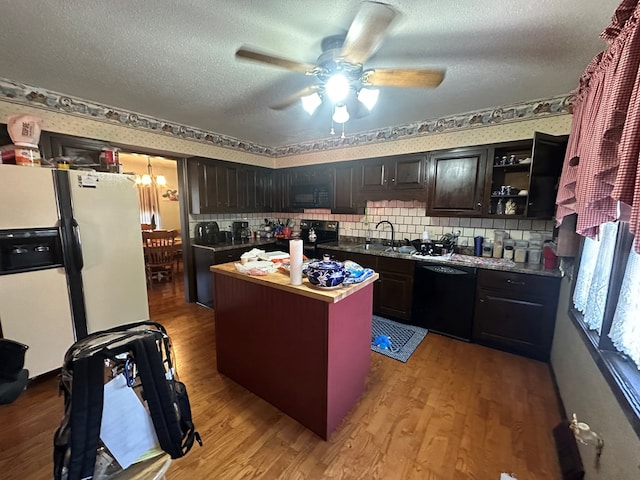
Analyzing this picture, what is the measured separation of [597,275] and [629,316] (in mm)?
480

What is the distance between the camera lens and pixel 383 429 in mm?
1707

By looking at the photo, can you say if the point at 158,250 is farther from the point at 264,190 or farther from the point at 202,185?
the point at 264,190

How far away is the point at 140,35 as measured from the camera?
1.62m

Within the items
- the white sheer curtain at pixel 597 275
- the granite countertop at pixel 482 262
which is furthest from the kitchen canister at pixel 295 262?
the granite countertop at pixel 482 262

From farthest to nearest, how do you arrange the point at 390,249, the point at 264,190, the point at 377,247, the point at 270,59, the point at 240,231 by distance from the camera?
the point at 264,190, the point at 240,231, the point at 377,247, the point at 390,249, the point at 270,59

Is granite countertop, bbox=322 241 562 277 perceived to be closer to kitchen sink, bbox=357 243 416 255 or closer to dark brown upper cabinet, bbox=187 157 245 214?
kitchen sink, bbox=357 243 416 255

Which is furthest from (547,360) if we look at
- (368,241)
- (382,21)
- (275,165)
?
(275,165)

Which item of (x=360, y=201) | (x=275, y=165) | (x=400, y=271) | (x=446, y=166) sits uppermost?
(x=275, y=165)

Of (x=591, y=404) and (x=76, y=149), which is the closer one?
(x=591, y=404)

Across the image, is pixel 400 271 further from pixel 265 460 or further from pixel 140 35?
pixel 140 35

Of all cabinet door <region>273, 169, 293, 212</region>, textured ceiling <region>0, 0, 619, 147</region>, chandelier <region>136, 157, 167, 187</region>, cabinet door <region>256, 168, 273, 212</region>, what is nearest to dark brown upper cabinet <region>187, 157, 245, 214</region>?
cabinet door <region>256, 168, 273, 212</region>

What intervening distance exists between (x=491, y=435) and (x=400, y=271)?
5.46 ft

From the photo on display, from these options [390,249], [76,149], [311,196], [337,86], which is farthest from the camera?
[311,196]

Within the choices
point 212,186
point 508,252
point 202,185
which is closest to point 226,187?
point 212,186
